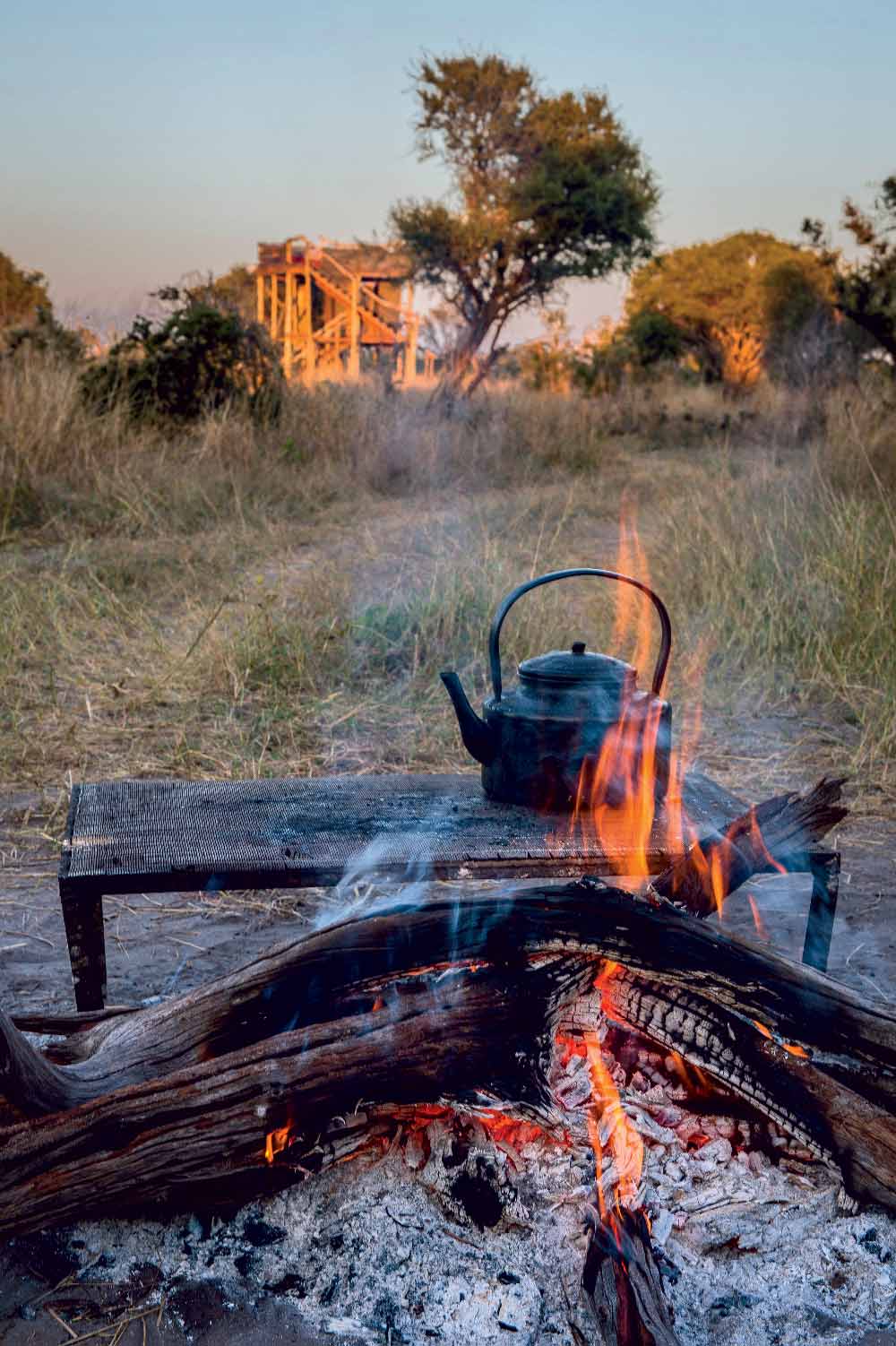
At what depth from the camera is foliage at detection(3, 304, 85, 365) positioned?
9.16 meters

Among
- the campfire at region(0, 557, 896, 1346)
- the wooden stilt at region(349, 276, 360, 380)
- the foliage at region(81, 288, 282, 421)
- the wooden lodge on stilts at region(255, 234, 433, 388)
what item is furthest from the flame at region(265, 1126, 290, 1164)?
the wooden stilt at region(349, 276, 360, 380)

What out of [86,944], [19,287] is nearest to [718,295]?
[19,287]

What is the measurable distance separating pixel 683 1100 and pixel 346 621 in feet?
11.7

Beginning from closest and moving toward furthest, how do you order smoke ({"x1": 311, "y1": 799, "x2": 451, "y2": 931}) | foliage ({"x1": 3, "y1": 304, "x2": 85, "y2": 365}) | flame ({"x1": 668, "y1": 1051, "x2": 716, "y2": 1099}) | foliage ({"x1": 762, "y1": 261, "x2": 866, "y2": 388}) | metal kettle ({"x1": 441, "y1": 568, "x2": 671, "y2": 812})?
flame ({"x1": 668, "y1": 1051, "x2": 716, "y2": 1099}), smoke ({"x1": 311, "y1": 799, "x2": 451, "y2": 931}), metal kettle ({"x1": 441, "y1": 568, "x2": 671, "y2": 812}), foliage ({"x1": 3, "y1": 304, "x2": 85, "y2": 365}), foliage ({"x1": 762, "y1": 261, "x2": 866, "y2": 388})

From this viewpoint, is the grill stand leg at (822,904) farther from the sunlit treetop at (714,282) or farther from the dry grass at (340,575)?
the sunlit treetop at (714,282)

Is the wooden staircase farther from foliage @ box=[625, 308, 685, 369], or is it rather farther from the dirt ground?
the dirt ground

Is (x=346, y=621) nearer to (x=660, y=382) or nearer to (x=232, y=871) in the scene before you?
(x=232, y=871)

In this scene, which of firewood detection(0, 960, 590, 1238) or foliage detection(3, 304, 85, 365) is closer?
firewood detection(0, 960, 590, 1238)

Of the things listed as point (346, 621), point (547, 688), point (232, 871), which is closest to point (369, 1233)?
point (232, 871)

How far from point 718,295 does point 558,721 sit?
83.4 feet

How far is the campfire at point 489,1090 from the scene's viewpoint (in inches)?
60.9

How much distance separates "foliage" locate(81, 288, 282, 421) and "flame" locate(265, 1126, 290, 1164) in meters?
8.34

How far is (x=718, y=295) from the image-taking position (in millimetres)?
25500

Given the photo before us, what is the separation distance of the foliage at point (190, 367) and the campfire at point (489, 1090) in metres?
8.28
